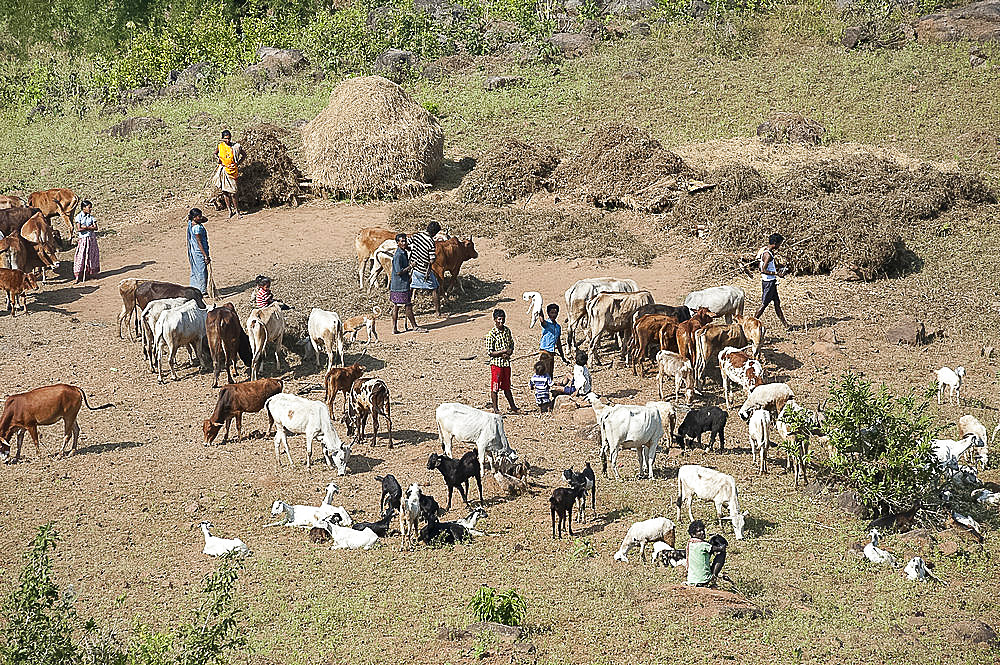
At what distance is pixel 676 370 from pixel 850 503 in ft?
10.3

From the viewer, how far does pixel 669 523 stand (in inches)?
407

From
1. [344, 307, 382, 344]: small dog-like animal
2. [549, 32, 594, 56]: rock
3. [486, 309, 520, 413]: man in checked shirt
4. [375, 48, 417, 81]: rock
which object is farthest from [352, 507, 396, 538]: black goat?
[549, 32, 594, 56]: rock

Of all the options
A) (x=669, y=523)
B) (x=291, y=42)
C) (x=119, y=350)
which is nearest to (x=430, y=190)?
(x=119, y=350)

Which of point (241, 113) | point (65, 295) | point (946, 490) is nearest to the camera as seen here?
point (946, 490)

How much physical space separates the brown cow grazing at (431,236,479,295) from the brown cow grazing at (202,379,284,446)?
15.6 ft

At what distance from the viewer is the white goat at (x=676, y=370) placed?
13.9m

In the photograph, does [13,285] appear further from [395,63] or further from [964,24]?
[964,24]

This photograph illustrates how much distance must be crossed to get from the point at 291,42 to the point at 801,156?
1618 cm

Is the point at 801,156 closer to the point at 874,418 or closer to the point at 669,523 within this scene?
the point at 874,418

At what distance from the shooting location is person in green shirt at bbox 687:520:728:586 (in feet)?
31.9

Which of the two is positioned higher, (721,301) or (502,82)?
(502,82)

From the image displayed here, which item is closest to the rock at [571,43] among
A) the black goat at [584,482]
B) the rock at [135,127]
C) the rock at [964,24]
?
the rock at [964,24]

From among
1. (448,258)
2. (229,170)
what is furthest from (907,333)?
(229,170)

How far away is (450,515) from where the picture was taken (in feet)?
37.4
